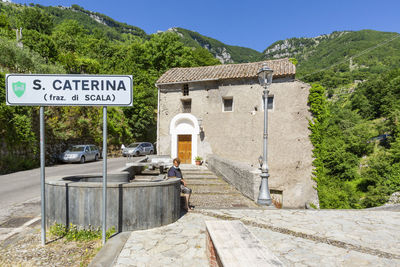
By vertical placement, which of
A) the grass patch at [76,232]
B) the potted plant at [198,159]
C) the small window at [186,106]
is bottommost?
the potted plant at [198,159]

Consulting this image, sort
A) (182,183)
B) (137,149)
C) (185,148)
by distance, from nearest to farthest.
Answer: (182,183), (185,148), (137,149)

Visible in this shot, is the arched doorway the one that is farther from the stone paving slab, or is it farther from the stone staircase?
the stone paving slab

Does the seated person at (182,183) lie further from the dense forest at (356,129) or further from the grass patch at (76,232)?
the dense forest at (356,129)

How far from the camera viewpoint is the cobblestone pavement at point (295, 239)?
3.78 m

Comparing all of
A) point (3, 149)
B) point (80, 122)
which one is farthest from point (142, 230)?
point (80, 122)

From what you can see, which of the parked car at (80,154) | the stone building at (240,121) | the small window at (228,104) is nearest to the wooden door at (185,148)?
the stone building at (240,121)

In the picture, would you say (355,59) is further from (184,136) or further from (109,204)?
(109,204)

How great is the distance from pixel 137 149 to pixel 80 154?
25.4 feet

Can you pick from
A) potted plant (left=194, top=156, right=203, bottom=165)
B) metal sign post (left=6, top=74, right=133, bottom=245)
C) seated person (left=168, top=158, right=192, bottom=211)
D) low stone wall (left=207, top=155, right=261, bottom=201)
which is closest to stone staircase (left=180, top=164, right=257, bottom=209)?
low stone wall (left=207, top=155, right=261, bottom=201)

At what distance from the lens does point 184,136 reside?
1880 centimetres

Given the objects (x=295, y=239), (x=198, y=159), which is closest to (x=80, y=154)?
(x=198, y=159)

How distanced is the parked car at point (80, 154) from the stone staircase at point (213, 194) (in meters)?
11.2

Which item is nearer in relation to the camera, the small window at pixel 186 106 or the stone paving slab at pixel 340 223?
the stone paving slab at pixel 340 223

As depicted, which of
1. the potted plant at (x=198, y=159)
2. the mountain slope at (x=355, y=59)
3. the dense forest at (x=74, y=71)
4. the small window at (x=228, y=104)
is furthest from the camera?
the mountain slope at (x=355, y=59)
